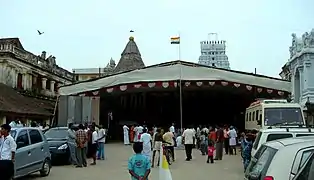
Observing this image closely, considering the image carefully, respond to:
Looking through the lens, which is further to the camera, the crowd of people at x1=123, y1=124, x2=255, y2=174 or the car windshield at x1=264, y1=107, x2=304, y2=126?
the car windshield at x1=264, y1=107, x2=304, y2=126

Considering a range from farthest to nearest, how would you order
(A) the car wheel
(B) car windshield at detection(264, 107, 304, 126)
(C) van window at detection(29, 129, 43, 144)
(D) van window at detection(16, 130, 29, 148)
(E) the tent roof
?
(E) the tent roof → (B) car windshield at detection(264, 107, 304, 126) → (A) the car wheel → (C) van window at detection(29, 129, 43, 144) → (D) van window at detection(16, 130, 29, 148)

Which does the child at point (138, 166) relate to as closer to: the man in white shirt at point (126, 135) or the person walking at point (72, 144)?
the person walking at point (72, 144)

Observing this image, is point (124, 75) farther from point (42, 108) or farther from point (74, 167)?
point (74, 167)

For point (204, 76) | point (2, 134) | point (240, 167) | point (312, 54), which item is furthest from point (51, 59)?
point (2, 134)

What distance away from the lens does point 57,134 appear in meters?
20.2

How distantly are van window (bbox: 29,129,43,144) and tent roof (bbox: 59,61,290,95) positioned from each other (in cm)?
1969

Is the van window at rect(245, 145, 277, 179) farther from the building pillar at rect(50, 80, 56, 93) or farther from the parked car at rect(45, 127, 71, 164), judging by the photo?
the building pillar at rect(50, 80, 56, 93)

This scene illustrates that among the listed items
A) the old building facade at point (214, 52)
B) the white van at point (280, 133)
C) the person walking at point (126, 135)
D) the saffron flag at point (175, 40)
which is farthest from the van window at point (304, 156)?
the old building facade at point (214, 52)

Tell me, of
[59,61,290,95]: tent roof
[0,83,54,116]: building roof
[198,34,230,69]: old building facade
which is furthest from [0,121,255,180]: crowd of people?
[198,34,230,69]: old building facade

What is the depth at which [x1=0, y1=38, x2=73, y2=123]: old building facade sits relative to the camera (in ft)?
123

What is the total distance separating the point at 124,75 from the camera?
34375mm

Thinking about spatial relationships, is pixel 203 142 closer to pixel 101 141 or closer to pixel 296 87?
pixel 101 141

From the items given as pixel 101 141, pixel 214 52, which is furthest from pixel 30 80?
pixel 214 52

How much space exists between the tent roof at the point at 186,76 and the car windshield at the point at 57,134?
13.9 m
